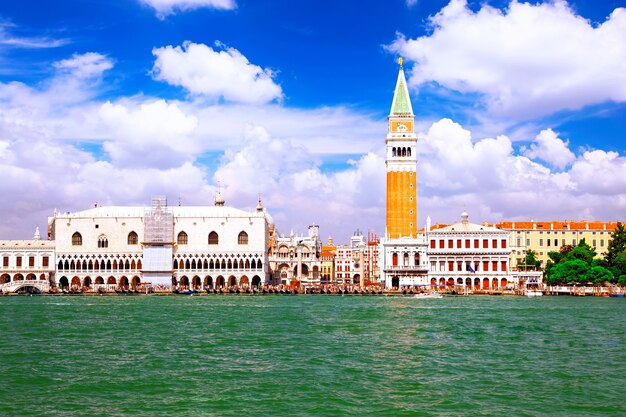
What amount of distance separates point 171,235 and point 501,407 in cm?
6784

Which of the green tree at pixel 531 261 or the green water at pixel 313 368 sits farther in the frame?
the green tree at pixel 531 261

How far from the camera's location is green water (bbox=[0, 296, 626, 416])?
1633 centimetres

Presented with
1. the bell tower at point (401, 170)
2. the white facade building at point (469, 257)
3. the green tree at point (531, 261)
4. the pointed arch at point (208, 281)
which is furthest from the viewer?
the green tree at point (531, 261)

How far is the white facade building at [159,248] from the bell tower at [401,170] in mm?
14432

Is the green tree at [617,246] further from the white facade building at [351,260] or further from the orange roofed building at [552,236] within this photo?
the white facade building at [351,260]

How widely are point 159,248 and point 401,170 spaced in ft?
89.7

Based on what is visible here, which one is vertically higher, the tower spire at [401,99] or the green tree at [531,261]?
the tower spire at [401,99]

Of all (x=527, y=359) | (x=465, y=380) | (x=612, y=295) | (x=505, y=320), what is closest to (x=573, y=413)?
(x=465, y=380)

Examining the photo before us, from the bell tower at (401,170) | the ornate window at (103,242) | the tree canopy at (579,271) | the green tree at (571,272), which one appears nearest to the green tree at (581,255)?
the tree canopy at (579,271)

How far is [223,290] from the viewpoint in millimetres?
77875

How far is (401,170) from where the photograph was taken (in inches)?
3223

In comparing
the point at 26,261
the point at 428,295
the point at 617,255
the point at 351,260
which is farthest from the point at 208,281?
the point at 351,260

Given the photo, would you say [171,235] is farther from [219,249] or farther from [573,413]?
[573,413]

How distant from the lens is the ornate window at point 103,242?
8206 cm
